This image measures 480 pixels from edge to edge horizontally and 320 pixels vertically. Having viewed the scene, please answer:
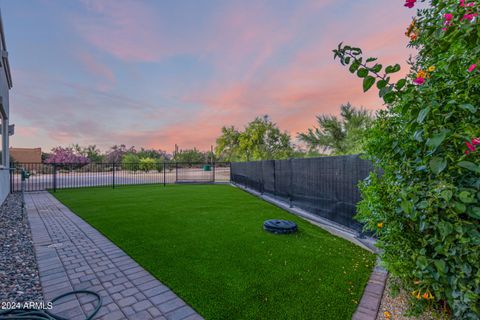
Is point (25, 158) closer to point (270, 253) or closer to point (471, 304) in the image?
point (270, 253)

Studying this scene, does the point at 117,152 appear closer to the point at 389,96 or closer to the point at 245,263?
the point at 245,263

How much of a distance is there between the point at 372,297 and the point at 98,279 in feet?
8.91

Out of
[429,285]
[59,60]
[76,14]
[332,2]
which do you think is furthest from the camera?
[59,60]

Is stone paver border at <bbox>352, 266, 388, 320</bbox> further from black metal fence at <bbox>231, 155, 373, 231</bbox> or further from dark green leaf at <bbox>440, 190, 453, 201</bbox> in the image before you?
dark green leaf at <bbox>440, 190, 453, 201</bbox>

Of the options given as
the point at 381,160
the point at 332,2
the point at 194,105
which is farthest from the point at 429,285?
the point at 194,105

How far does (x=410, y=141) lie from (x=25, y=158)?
116 feet

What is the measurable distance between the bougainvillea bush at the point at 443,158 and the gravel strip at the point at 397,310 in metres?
0.33

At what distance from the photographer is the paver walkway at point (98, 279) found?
1819 millimetres

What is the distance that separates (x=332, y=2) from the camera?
531 centimetres

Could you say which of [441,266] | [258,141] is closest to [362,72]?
[441,266]

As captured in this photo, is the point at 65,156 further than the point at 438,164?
Yes

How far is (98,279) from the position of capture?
2.33m

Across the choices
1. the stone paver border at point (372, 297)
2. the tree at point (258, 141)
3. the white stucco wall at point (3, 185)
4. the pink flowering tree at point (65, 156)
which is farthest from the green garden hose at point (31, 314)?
the pink flowering tree at point (65, 156)

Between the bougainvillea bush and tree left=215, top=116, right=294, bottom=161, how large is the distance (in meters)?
14.7
